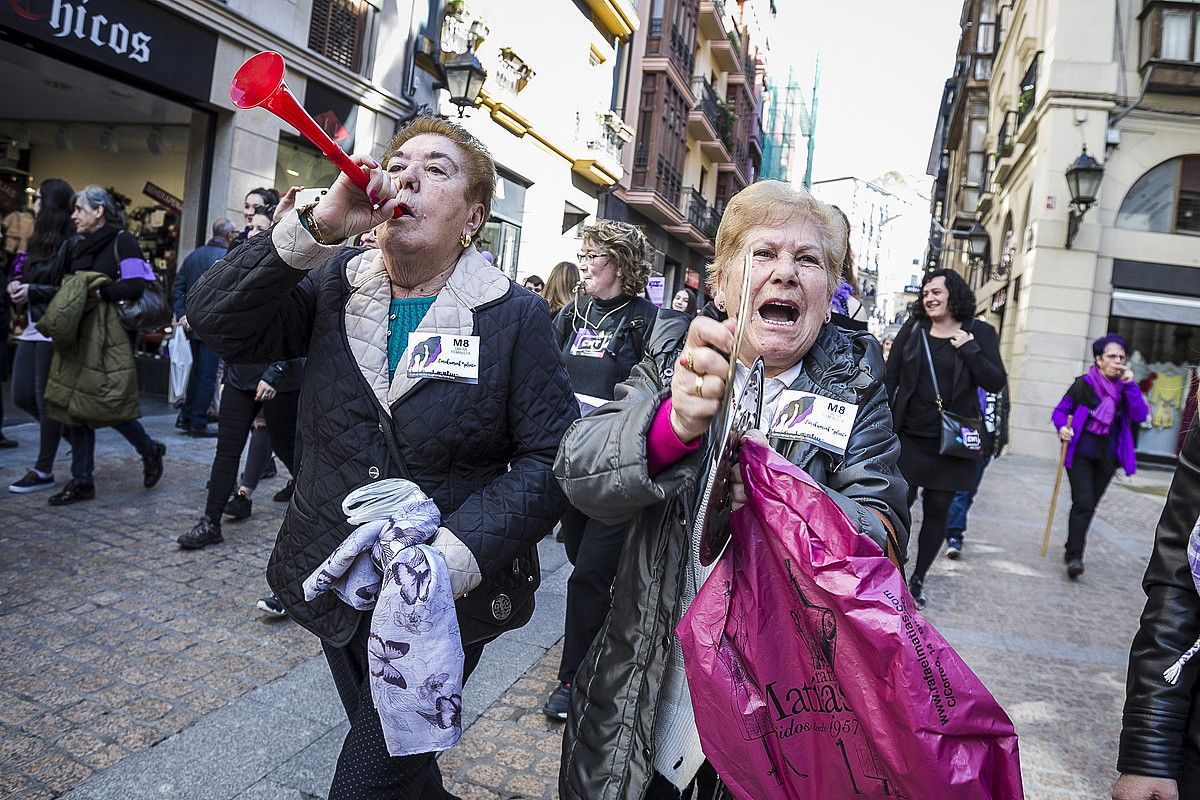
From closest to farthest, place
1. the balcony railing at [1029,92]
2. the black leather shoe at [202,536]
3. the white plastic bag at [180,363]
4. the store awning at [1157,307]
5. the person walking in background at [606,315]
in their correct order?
the person walking in background at [606,315], the black leather shoe at [202,536], the white plastic bag at [180,363], the store awning at [1157,307], the balcony railing at [1029,92]

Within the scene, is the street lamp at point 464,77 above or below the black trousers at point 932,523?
above

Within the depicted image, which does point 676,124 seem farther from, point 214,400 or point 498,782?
point 498,782

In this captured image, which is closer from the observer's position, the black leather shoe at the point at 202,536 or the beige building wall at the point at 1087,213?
the black leather shoe at the point at 202,536

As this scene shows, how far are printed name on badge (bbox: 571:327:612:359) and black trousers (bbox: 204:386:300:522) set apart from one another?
171cm

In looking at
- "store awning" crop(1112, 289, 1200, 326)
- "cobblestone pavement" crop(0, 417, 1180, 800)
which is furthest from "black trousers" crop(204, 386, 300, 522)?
"store awning" crop(1112, 289, 1200, 326)

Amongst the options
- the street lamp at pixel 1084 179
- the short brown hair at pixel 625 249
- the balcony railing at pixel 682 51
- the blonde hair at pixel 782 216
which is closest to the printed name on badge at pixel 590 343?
the short brown hair at pixel 625 249

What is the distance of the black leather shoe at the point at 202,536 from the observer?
5.16 metres

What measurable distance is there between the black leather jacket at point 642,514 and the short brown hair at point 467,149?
0.68 metres

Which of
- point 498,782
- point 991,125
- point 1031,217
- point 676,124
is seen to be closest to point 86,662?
point 498,782

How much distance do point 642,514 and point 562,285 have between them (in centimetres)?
456

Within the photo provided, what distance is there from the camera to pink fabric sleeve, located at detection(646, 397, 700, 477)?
159 cm

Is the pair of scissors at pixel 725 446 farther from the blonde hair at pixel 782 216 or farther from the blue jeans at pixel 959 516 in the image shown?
the blue jeans at pixel 959 516

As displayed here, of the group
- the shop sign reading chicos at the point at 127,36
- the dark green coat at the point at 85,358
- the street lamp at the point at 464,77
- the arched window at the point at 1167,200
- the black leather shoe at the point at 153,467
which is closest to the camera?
the dark green coat at the point at 85,358

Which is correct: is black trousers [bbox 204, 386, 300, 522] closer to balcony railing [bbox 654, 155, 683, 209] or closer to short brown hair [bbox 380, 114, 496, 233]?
short brown hair [bbox 380, 114, 496, 233]
